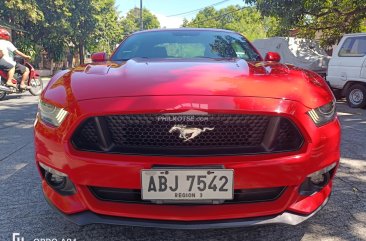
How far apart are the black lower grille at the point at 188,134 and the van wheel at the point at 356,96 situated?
685cm

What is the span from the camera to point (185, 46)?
3518mm

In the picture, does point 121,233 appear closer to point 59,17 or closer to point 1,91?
point 1,91

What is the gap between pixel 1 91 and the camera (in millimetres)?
9164

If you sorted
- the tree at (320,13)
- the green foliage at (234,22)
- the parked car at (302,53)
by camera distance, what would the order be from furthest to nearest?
the green foliage at (234,22) → the tree at (320,13) → the parked car at (302,53)

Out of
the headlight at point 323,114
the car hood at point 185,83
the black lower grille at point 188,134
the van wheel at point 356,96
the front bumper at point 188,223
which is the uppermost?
the car hood at point 185,83

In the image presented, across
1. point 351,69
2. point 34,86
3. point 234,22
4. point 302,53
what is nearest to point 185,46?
point 351,69

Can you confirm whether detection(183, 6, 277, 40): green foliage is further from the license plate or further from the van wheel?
the license plate

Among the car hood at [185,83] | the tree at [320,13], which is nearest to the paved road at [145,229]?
the car hood at [185,83]

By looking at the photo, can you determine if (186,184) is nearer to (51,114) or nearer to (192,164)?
(192,164)

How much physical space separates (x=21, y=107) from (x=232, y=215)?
7.17 meters

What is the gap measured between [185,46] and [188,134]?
1.72 m

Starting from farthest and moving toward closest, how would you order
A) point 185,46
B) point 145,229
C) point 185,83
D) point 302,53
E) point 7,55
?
point 302,53, point 7,55, point 185,46, point 145,229, point 185,83

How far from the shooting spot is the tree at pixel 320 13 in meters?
12.3

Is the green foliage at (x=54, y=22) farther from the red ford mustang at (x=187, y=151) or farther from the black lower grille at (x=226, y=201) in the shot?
the black lower grille at (x=226, y=201)
